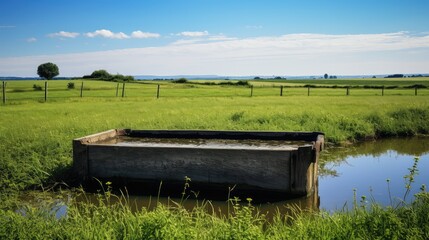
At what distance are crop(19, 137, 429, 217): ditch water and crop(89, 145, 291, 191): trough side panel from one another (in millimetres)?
495

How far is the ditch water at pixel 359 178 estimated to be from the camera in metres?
7.50

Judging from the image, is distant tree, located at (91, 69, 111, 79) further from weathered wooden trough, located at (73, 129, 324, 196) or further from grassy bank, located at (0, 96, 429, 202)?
weathered wooden trough, located at (73, 129, 324, 196)

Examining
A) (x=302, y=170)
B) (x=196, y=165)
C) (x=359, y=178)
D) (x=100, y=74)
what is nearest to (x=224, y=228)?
(x=302, y=170)

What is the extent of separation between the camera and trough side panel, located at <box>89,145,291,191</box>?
775cm

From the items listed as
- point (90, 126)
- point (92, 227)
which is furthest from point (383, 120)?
point (92, 227)

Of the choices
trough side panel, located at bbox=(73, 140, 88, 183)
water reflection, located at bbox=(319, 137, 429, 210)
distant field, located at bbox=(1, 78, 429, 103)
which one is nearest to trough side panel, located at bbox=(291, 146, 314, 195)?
water reflection, located at bbox=(319, 137, 429, 210)

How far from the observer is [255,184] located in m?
7.83

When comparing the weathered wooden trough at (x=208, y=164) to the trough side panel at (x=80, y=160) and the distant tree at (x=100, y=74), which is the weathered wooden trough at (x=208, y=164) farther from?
the distant tree at (x=100, y=74)

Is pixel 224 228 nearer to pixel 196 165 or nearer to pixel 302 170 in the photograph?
pixel 302 170

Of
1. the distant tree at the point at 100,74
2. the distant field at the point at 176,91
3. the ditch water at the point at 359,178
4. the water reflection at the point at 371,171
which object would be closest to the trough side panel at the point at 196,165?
the ditch water at the point at 359,178

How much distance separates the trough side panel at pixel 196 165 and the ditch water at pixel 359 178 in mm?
495

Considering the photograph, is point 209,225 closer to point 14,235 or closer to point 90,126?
point 14,235

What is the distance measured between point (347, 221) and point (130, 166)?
4.96 meters

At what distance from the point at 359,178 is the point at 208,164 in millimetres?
3888
